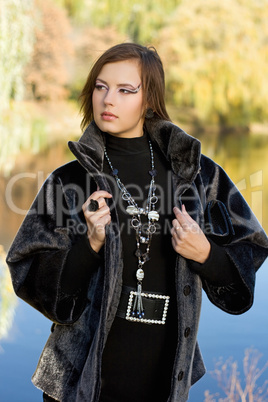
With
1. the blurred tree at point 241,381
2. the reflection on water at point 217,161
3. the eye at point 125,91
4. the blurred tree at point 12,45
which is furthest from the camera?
the reflection on water at point 217,161

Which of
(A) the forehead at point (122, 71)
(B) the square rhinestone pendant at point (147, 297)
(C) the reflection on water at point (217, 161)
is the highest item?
(C) the reflection on water at point (217, 161)

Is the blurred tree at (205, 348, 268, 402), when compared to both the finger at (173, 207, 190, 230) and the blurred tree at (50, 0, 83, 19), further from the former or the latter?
the blurred tree at (50, 0, 83, 19)

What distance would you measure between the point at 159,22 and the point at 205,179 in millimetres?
3419

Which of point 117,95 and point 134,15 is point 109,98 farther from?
point 134,15

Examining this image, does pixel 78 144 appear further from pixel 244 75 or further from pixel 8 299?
pixel 244 75

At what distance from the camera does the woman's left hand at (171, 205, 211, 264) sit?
1210mm

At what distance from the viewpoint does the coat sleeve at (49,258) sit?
4.03 ft

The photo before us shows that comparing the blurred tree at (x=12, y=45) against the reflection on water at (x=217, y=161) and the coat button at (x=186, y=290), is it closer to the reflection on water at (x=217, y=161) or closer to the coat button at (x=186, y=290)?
the reflection on water at (x=217, y=161)

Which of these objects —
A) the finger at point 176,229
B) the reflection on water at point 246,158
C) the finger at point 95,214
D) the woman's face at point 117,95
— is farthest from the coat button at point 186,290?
the reflection on water at point 246,158

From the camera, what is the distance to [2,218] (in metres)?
4.42

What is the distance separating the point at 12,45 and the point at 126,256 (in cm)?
277

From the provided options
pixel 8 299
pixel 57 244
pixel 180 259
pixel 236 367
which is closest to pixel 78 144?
pixel 57 244

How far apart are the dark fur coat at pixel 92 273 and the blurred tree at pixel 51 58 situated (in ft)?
10.9

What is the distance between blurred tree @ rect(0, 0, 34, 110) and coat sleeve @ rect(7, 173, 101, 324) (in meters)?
2.61
